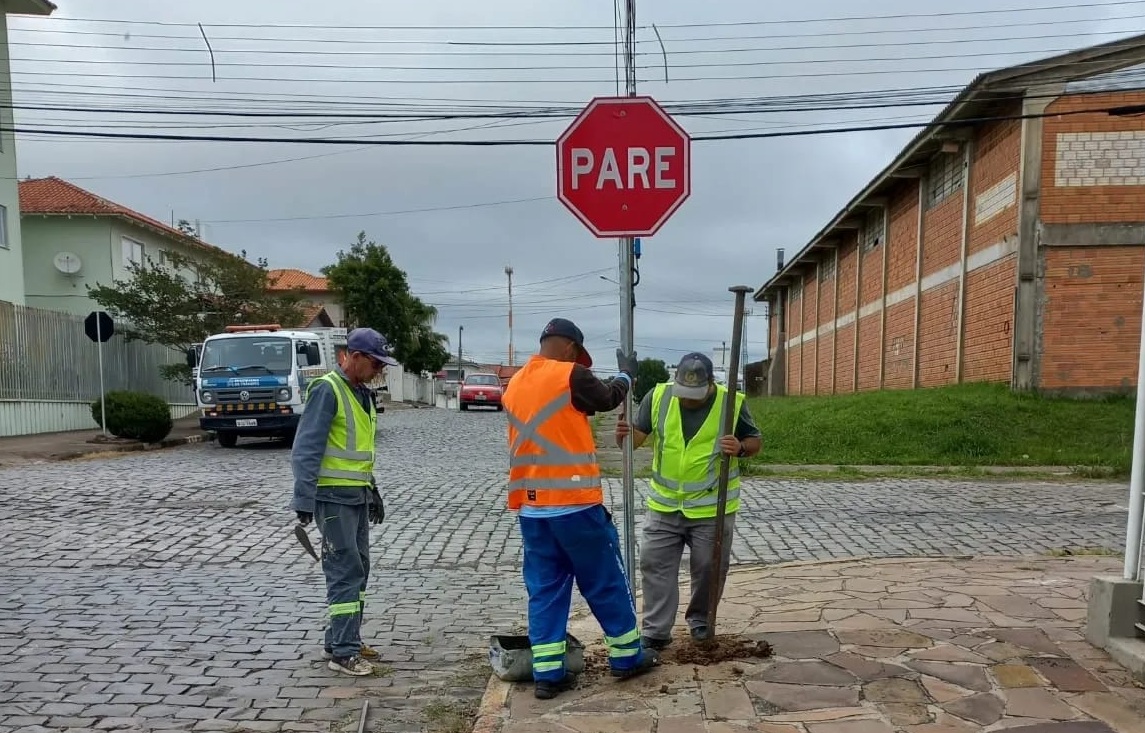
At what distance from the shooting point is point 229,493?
10258 mm

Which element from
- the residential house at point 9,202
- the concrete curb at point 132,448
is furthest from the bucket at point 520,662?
the residential house at point 9,202

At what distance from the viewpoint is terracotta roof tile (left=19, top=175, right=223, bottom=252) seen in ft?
97.3

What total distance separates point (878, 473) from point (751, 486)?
2454mm

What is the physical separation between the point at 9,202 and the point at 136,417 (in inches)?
498

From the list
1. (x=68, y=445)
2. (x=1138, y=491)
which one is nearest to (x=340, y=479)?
(x=1138, y=491)

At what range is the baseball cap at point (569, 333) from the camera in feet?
13.4

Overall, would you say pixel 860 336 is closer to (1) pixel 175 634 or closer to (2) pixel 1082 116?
(2) pixel 1082 116

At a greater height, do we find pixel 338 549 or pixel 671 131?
pixel 671 131

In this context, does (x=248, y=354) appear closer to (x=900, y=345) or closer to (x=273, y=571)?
(x=273, y=571)

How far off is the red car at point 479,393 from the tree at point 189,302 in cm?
1150

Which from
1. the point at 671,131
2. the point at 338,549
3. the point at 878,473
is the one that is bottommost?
the point at 878,473

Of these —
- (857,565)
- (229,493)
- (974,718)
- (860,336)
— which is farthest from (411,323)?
(974,718)

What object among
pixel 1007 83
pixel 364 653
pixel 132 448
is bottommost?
pixel 132 448

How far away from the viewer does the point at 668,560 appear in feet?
14.7
